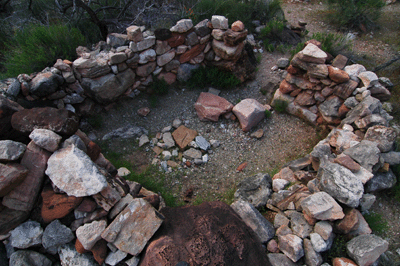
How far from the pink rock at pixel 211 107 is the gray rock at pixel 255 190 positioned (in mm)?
1773

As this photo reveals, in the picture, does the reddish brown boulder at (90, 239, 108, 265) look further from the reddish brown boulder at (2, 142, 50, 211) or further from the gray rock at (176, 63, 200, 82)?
the gray rock at (176, 63, 200, 82)

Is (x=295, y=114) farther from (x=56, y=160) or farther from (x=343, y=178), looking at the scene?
(x=56, y=160)

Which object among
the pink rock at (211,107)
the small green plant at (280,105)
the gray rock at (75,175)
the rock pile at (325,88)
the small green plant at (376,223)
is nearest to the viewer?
the gray rock at (75,175)

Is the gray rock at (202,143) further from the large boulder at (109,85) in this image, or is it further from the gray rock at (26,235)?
the gray rock at (26,235)

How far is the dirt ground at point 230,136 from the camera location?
15.4 feet

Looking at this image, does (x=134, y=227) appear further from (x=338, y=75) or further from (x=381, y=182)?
(x=338, y=75)

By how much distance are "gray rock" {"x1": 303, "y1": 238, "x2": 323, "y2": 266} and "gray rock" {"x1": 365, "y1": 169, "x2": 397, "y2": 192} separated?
1.44 meters

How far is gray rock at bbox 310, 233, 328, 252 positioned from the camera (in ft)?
9.83

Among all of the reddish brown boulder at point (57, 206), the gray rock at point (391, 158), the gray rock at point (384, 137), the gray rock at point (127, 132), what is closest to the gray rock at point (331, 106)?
the gray rock at point (384, 137)

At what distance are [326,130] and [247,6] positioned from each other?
4.60 meters

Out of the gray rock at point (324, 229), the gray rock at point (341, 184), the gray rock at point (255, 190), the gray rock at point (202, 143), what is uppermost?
the gray rock at point (341, 184)

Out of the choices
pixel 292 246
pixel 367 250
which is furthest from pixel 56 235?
pixel 367 250

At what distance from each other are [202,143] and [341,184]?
2.69 m

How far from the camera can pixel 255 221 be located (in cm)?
343
